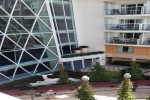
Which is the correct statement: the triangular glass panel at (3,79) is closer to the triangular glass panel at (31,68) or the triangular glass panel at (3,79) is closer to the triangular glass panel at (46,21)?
the triangular glass panel at (31,68)

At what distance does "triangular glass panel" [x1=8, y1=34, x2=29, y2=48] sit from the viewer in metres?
26.1

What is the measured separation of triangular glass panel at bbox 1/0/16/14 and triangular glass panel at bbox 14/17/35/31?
1.29 m

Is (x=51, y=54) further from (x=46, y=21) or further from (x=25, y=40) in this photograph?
(x=46, y=21)

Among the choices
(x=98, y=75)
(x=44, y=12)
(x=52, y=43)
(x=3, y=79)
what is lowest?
(x=3, y=79)

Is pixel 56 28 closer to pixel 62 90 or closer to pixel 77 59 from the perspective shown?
pixel 77 59

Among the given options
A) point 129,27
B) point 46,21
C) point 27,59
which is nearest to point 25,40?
point 27,59

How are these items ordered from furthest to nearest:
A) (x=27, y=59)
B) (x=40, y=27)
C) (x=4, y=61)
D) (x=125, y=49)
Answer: (x=125, y=49)
(x=40, y=27)
(x=27, y=59)
(x=4, y=61)

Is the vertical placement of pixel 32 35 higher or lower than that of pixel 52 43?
higher

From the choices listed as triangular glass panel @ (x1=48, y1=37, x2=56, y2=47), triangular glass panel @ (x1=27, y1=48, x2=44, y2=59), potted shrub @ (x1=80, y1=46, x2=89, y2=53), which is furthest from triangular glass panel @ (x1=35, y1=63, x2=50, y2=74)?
potted shrub @ (x1=80, y1=46, x2=89, y2=53)

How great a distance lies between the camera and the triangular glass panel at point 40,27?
27747 mm

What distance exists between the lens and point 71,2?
103 ft

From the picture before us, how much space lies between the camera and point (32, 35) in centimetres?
2736

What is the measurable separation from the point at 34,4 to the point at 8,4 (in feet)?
10.4

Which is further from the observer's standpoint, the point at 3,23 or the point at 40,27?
the point at 40,27
